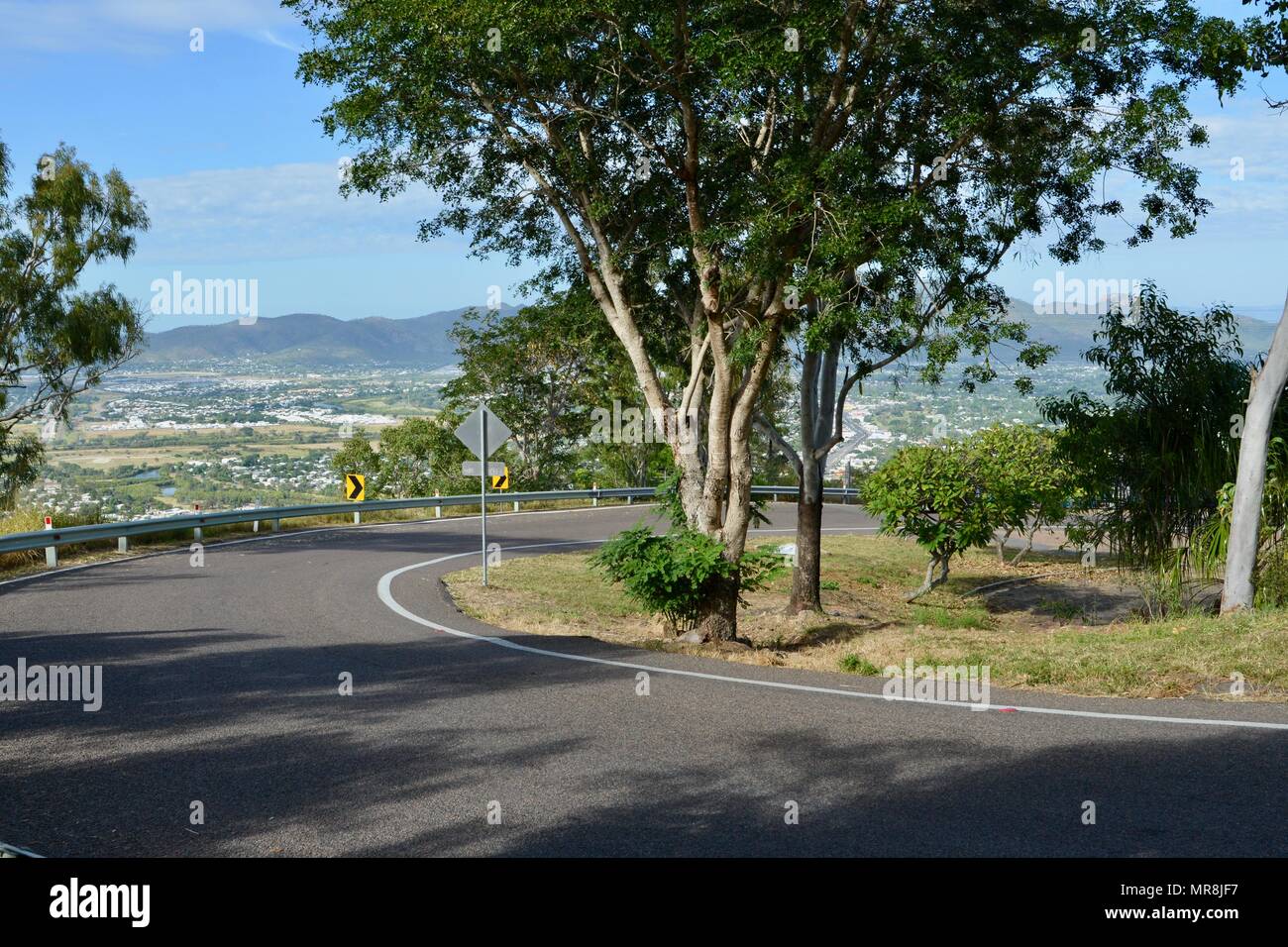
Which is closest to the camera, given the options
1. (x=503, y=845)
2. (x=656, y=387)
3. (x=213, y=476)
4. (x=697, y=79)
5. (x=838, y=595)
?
(x=503, y=845)

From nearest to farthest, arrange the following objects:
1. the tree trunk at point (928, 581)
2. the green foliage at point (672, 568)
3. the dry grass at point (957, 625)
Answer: the dry grass at point (957, 625)
the green foliage at point (672, 568)
the tree trunk at point (928, 581)

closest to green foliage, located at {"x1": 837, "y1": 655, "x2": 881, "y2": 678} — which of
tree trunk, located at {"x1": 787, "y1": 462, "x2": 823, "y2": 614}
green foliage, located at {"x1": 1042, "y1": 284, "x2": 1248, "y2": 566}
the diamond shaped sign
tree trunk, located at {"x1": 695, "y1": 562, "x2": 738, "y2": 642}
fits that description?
tree trunk, located at {"x1": 695, "y1": 562, "x2": 738, "y2": 642}

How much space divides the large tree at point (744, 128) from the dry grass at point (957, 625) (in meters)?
2.45

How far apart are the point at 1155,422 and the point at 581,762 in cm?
1075

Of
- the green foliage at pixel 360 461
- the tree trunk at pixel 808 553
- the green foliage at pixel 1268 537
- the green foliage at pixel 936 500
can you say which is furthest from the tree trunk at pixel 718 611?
the green foliage at pixel 360 461

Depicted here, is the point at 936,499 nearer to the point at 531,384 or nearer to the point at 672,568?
the point at 672,568

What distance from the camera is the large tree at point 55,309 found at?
30.4m

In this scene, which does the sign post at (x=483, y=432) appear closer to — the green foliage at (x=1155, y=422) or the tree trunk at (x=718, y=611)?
the tree trunk at (x=718, y=611)

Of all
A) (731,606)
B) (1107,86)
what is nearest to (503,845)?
(731,606)

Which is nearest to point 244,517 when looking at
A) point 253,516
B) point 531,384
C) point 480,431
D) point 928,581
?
point 253,516

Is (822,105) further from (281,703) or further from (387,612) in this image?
(281,703)

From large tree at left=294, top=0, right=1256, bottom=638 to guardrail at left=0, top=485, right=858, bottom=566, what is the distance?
8.66m

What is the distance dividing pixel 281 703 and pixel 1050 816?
588 cm

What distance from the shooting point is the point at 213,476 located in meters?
61.6
